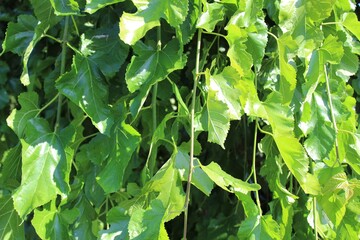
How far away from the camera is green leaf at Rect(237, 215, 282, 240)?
0.67 metres

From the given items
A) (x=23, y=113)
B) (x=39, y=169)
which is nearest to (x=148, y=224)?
(x=39, y=169)

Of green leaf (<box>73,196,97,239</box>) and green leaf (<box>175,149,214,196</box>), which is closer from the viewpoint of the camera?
green leaf (<box>175,149,214,196</box>)

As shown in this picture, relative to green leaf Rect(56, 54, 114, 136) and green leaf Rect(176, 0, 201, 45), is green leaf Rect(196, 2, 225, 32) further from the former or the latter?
green leaf Rect(56, 54, 114, 136)

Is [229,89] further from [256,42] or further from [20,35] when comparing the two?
[20,35]

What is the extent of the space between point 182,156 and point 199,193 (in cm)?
56

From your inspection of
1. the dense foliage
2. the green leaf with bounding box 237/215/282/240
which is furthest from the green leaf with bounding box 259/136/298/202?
the green leaf with bounding box 237/215/282/240

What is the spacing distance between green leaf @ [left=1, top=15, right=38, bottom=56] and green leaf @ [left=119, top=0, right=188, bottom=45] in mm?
242

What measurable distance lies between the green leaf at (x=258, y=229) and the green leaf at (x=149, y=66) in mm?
202

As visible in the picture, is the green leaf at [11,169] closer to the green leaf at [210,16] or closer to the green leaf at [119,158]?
the green leaf at [119,158]

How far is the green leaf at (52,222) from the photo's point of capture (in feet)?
2.30

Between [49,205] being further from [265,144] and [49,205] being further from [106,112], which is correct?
[265,144]

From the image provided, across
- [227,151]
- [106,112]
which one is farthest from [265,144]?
[227,151]

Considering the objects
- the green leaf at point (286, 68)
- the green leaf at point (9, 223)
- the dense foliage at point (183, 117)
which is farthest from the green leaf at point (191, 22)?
the green leaf at point (9, 223)

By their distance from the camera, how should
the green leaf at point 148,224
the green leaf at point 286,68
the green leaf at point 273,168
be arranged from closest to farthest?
the green leaf at point 148,224 → the green leaf at point 286,68 → the green leaf at point 273,168
